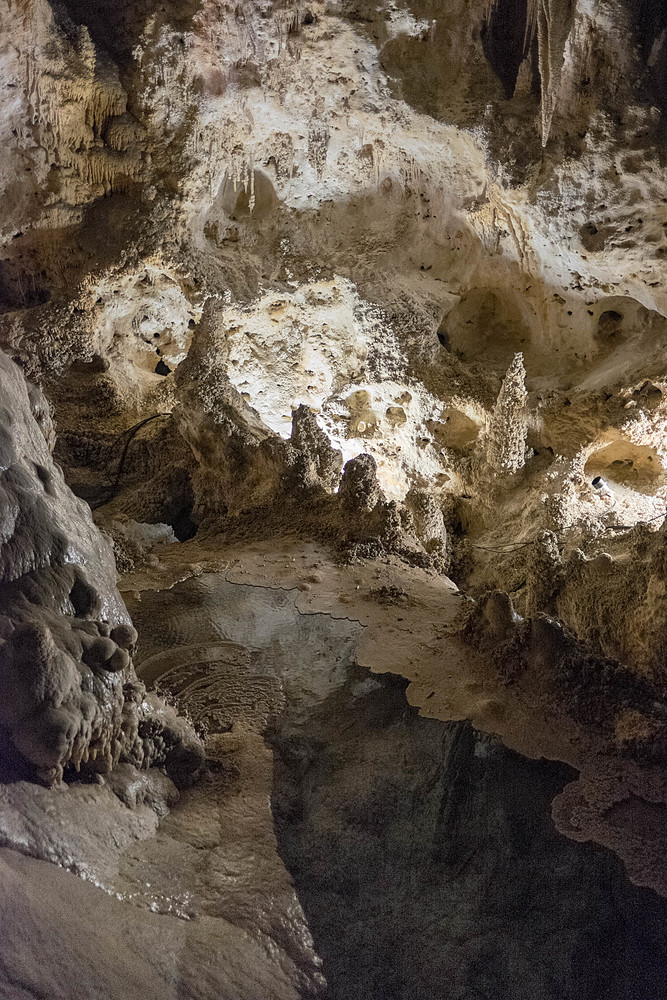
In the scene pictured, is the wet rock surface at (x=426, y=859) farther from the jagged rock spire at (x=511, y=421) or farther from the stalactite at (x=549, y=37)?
the stalactite at (x=549, y=37)

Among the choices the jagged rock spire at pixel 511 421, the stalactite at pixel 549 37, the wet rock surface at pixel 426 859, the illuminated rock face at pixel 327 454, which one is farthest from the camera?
the jagged rock spire at pixel 511 421

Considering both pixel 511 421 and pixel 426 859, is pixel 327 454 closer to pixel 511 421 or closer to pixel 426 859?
pixel 511 421

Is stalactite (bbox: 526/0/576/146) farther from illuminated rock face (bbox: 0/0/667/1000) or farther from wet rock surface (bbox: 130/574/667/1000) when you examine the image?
wet rock surface (bbox: 130/574/667/1000)

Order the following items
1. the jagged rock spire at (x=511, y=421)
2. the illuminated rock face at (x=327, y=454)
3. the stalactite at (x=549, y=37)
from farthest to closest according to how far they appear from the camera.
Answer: the jagged rock spire at (x=511, y=421) < the stalactite at (x=549, y=37) < the illuminated rock face at (x=327, y=454)

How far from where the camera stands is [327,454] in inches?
332

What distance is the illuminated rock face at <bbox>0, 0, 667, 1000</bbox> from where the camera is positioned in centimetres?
358

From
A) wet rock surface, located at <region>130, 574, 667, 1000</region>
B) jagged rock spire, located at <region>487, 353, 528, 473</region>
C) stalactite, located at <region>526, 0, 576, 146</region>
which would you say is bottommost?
wet rock surface, located at <region>130, 574, 667, 1000</region>

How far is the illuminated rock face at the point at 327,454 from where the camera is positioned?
11.7ft

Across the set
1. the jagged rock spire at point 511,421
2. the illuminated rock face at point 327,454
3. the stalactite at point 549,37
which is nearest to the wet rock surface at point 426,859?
the illuminated rock face at point 327,454

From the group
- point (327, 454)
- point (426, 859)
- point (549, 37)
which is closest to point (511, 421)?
point (327, 454)

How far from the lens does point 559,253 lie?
28.0 ft

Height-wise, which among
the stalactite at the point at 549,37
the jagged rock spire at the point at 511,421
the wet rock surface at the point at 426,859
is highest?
the stalactite at the point at 549,37

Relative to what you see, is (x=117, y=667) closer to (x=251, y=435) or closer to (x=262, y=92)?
(x=251, y=435)

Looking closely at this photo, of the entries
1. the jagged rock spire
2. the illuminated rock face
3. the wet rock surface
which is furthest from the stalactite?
the wet rock surface
